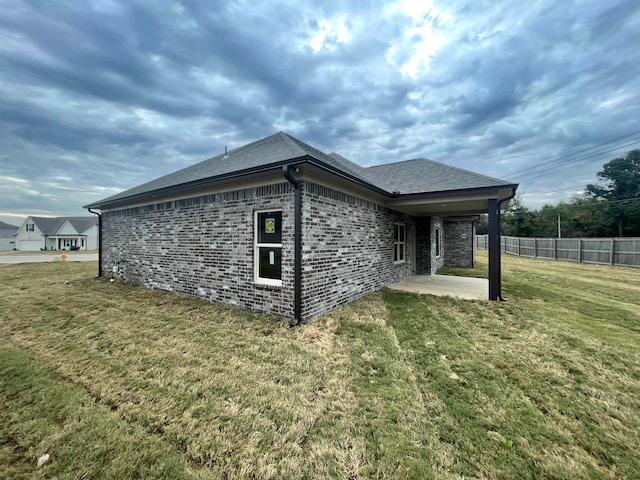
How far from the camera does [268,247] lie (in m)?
5.54

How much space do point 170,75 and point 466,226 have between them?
633 inches

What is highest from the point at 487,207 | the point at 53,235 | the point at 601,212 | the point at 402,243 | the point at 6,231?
the point at 601,212

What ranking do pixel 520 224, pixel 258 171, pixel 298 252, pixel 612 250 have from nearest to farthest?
pixel 298 252, pixel 258 171, pixel 612 250, pixel 520 224

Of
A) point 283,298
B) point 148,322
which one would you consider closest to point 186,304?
point 148,322

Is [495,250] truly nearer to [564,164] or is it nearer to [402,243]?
[402,243]

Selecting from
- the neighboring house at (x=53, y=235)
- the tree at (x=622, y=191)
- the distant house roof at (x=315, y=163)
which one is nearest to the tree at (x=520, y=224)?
the tree at (x=622, y=191)

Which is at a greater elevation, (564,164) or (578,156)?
(578,156)

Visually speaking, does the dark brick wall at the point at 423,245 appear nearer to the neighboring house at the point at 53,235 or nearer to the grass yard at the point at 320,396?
the grass yard at the point at 320,396

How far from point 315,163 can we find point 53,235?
195 feet

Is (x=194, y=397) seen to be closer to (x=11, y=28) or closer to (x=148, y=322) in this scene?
(x=148, y=322)

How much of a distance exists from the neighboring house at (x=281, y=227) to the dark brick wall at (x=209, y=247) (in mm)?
27

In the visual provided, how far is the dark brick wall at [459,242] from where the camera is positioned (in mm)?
14430

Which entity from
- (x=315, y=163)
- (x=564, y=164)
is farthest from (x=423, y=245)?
(x=564, y=164)

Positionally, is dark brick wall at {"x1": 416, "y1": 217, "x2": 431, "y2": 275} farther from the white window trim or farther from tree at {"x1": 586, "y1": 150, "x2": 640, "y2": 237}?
tree at {"x1": 586, "y1": 150, "x2": 640, "y2": 237}
